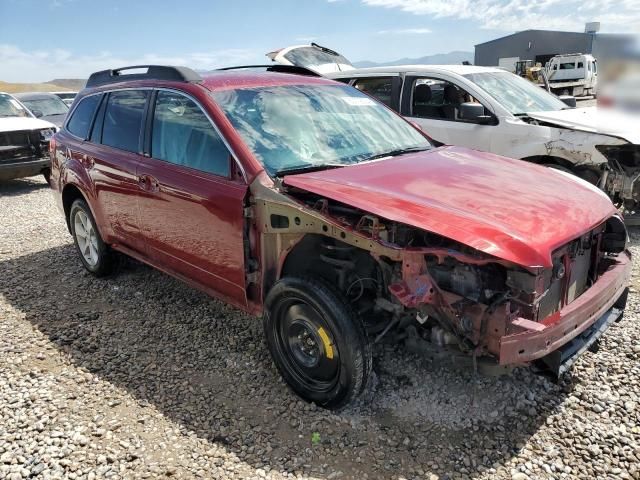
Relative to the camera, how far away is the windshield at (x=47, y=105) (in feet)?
44.1

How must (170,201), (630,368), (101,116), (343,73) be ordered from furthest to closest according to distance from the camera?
(343,73)
(101,116)
(170,201)
(630,368)

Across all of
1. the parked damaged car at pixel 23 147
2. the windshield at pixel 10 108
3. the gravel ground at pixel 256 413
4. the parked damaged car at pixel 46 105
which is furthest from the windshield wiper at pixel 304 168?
the parked damaged car at pixel 46 105

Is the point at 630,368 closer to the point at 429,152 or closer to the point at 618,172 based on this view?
the point at 429,152

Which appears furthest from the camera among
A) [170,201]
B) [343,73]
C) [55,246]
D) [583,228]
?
[343,73]

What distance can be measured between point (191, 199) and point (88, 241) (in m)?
2.25

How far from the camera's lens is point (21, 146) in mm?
9570

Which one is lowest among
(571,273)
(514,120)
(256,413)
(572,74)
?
(256,413)

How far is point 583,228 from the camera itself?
2.71 metres

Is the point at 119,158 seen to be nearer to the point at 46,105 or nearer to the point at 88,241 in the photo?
the point at 88,241

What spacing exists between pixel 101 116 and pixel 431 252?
11.4 ft

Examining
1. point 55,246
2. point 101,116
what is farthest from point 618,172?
point 55,246

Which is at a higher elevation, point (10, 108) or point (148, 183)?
point (10, 108)

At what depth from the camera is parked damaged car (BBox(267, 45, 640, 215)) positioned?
5484mm

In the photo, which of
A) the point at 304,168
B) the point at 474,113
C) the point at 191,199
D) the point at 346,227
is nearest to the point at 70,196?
the point at 191,199
